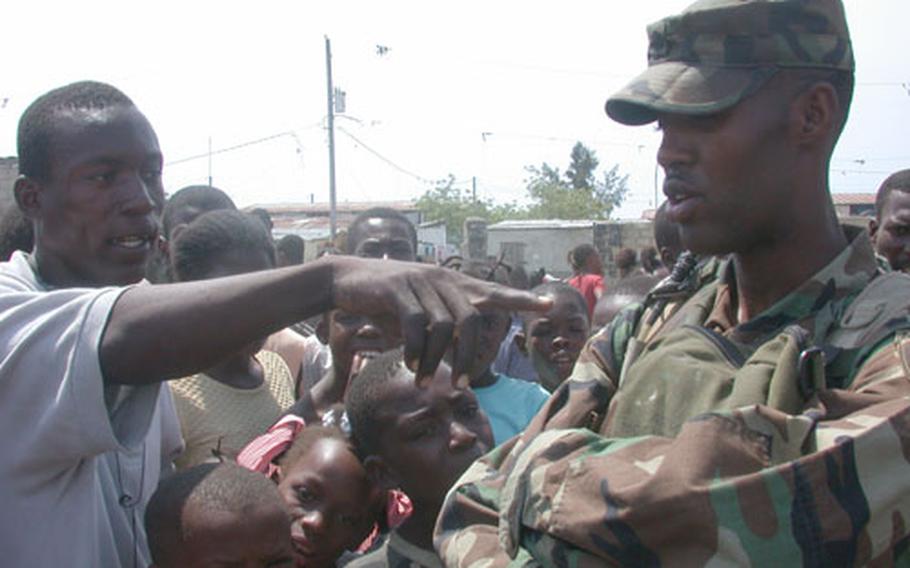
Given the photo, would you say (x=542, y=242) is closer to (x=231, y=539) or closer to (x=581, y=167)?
(x=231, y=539)

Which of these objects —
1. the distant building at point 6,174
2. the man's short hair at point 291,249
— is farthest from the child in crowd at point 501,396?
the distant building at point 6,174

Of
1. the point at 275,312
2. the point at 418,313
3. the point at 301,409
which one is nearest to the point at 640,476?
the point at 418,313

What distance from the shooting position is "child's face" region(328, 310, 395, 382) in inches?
141

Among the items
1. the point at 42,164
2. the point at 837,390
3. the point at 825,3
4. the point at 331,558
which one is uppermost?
the point at 825,3

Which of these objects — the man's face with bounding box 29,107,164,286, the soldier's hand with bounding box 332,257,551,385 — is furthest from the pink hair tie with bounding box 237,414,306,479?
the soldier's hand with bounding box 332,257,551,385

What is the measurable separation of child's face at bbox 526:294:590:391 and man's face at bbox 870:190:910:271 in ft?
4.55

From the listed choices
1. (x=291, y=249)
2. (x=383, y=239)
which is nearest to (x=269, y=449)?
(x=383, y=239)

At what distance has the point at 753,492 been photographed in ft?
4.83

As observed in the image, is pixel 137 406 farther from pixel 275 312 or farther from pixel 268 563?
pixel 268 563

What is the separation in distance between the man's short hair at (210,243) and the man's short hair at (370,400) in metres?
1.06

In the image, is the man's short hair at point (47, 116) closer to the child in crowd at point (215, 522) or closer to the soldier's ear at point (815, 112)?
the child in crowd at point (215, 522)

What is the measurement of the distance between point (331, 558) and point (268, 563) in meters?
0.34

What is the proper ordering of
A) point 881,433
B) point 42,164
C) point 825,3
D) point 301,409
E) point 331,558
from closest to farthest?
point 881,433 → point 825,3 → point 42,164 → point 331,558 → point 301,409

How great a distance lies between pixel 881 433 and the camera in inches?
58.6
